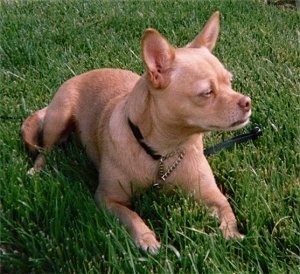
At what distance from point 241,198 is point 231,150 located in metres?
0.52

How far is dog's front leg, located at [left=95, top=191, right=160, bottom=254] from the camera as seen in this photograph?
102 inches

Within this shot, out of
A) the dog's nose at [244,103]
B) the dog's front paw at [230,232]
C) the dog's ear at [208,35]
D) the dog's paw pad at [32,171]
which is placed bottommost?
the dog's front paw at [230,232]

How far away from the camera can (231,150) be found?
3.37m

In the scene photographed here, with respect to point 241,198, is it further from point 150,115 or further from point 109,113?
point 109,113

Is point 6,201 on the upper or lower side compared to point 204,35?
lower

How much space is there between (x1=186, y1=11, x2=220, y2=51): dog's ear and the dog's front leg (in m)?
0.84

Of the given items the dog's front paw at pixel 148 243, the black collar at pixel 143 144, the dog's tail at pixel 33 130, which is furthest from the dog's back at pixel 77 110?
the dog's front paw at pixel 148 243

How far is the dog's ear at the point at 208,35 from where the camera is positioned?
3.09 meters

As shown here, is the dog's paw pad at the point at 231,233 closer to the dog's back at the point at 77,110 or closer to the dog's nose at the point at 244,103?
the dog's nose at the point at 244,103

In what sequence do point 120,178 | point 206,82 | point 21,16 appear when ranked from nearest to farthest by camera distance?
point 206,82, point 120,178, point 21,16

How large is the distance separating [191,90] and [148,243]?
2.23 feet

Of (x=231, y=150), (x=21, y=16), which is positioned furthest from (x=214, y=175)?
(x=21, y=16)

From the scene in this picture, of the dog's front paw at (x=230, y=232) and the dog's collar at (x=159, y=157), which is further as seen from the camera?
the dog's collar at (x=159, y=157)

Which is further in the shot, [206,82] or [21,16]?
[21,16]
